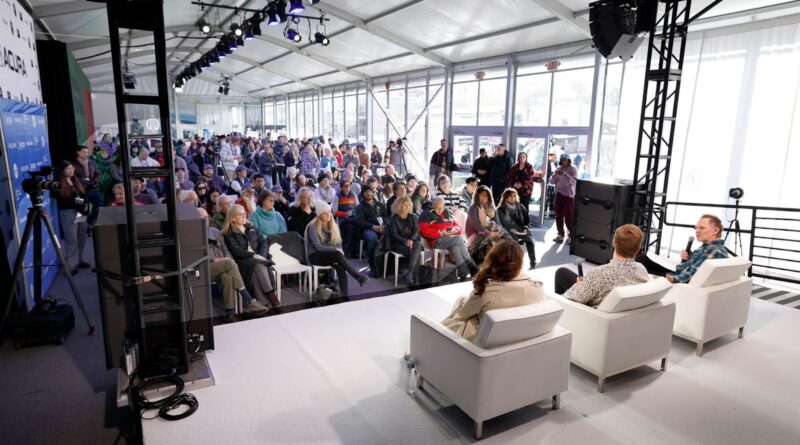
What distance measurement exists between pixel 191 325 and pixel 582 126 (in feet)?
26.0

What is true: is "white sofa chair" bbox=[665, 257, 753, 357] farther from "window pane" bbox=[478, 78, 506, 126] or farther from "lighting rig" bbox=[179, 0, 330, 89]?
"window pane" bbox=[478, 78, 506, 126]

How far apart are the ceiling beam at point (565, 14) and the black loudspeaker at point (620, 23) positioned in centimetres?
172

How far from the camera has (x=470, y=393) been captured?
8.66 feet

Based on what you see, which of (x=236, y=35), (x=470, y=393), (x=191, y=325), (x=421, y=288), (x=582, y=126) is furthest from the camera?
(x=236, y=35)

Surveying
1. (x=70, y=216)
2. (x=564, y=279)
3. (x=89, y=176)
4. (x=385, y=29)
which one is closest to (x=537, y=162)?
(x=385, y=29)

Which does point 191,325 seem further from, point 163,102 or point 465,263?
point 465,263

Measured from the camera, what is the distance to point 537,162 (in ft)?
33.5

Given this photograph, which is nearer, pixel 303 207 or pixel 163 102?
pixel 163 102

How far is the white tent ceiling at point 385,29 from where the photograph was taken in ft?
26.2

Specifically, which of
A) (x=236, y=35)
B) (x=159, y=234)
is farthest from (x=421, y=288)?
(x=236, y=35)

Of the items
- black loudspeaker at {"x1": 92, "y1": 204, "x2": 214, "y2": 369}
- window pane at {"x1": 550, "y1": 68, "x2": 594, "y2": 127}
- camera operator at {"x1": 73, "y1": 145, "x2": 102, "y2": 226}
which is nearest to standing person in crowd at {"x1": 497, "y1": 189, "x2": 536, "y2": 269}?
window pane at {"x1": 550, "y1": 68, "x2": 594, "y2": 127}

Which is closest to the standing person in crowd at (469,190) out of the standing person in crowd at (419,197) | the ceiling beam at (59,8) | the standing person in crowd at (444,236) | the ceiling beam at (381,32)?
the standing person in crowd at (419,197)

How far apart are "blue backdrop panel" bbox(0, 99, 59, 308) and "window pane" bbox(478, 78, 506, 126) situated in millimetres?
8469

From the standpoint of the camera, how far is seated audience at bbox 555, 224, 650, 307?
125 inches
